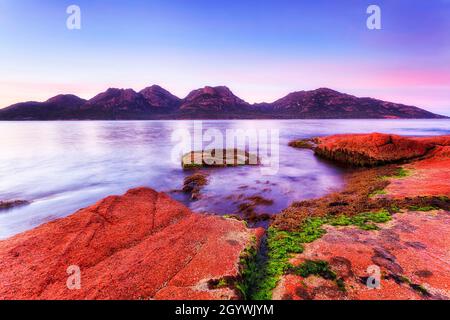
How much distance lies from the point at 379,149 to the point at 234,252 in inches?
773

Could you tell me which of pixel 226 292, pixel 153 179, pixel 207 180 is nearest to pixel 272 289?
pixel 226 292

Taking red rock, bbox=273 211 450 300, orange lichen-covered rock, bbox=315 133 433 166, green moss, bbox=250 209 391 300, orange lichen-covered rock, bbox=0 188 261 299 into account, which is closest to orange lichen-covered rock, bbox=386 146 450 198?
orange lichen-covered rock, bbox=315 133 433 166

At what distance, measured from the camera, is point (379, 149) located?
20.8 metres

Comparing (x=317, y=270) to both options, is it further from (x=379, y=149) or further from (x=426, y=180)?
(x=379, y=149)

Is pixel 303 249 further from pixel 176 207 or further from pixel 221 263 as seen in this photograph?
pixel 176 207

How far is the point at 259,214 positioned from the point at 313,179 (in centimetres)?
869

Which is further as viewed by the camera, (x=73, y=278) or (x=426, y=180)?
(x=426, y=180)

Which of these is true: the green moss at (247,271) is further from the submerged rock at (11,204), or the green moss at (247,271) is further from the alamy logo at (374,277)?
the submerged rock at (11,204)

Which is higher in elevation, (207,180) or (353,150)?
(353,150)

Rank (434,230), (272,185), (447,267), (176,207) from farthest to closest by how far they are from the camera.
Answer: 1. (272,185)
2. (176,207)
3. (434,230)
4. (447,267)

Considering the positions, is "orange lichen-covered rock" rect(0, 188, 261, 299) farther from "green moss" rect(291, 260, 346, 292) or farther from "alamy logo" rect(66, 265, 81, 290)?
"green moss" rect(291, 260, 346, 292)

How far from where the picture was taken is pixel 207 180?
1736 centimetres

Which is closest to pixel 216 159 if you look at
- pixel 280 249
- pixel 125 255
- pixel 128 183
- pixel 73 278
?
pixel 128 183

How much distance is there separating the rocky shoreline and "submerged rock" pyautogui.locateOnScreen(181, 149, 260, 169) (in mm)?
11181
